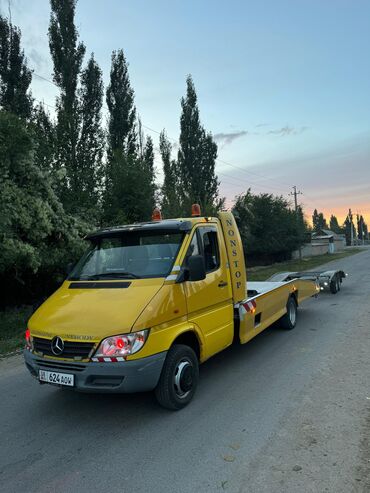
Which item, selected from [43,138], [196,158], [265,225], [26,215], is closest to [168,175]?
[196,158]

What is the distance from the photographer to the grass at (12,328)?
804 cm

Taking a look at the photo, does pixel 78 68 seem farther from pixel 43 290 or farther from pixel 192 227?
pixel 192 227

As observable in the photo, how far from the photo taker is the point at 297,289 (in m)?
8.52

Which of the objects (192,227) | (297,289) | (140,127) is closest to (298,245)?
(140,127)

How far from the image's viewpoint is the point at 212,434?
12.4 feet

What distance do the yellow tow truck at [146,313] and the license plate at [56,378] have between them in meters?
0.01

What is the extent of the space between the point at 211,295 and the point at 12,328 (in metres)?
7.09

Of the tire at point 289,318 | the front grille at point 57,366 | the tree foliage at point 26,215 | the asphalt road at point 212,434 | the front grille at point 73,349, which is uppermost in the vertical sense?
the tree foliage at point 26,215

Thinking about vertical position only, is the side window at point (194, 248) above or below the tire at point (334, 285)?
above

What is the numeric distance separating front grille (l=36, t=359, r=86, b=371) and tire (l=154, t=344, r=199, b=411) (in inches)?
34.5

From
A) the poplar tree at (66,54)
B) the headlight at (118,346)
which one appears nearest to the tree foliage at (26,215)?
the headlight at (118,346)

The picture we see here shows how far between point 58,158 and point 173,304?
12794 millimetres

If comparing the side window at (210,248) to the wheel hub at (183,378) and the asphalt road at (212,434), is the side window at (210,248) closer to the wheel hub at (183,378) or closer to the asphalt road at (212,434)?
the wheel hub at (183,378)

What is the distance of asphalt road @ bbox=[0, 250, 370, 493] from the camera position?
10.1 feet
